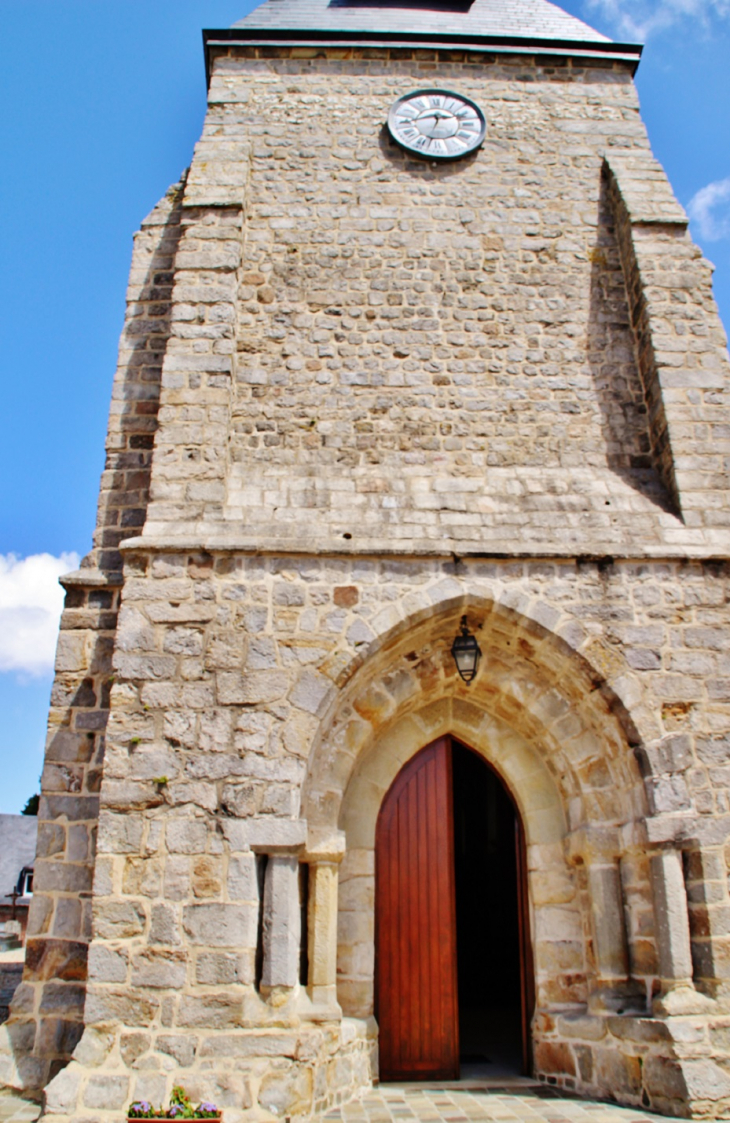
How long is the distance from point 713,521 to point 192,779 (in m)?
3.71

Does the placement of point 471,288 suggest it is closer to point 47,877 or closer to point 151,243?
point 151,243

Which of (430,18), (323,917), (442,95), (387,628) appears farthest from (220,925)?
(430,18)

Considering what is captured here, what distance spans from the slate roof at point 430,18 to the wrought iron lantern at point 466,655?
5866mm

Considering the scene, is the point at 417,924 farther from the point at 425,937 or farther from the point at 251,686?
the point at 251,686

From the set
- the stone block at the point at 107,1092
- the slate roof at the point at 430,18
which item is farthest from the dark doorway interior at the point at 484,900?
the slate roof at the point at 430,18

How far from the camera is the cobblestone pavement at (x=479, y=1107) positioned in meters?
3.96

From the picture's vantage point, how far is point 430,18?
7773 millimetres

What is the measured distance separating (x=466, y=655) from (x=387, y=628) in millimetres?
580

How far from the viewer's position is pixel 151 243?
6.33 meters

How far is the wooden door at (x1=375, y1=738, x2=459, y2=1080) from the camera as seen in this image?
4859 millimetres

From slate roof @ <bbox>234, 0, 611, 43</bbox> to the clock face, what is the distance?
80 cm

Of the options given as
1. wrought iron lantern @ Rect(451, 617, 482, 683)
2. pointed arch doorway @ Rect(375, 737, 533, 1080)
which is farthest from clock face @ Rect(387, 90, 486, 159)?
pointed arch doorway @ Rect(375, 737, 533, 1080)

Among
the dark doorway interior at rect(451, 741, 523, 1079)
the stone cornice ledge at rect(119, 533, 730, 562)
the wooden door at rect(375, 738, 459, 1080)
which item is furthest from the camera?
the dark doorway interior at rect(451, 741, 523, 1079)

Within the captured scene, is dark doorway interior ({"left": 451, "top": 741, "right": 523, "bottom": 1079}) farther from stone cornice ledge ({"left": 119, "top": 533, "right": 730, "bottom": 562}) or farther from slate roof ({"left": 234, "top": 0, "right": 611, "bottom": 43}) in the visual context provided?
slate roof ({"left": 234, "top": 0, "right": 611, "bottom": 43})
